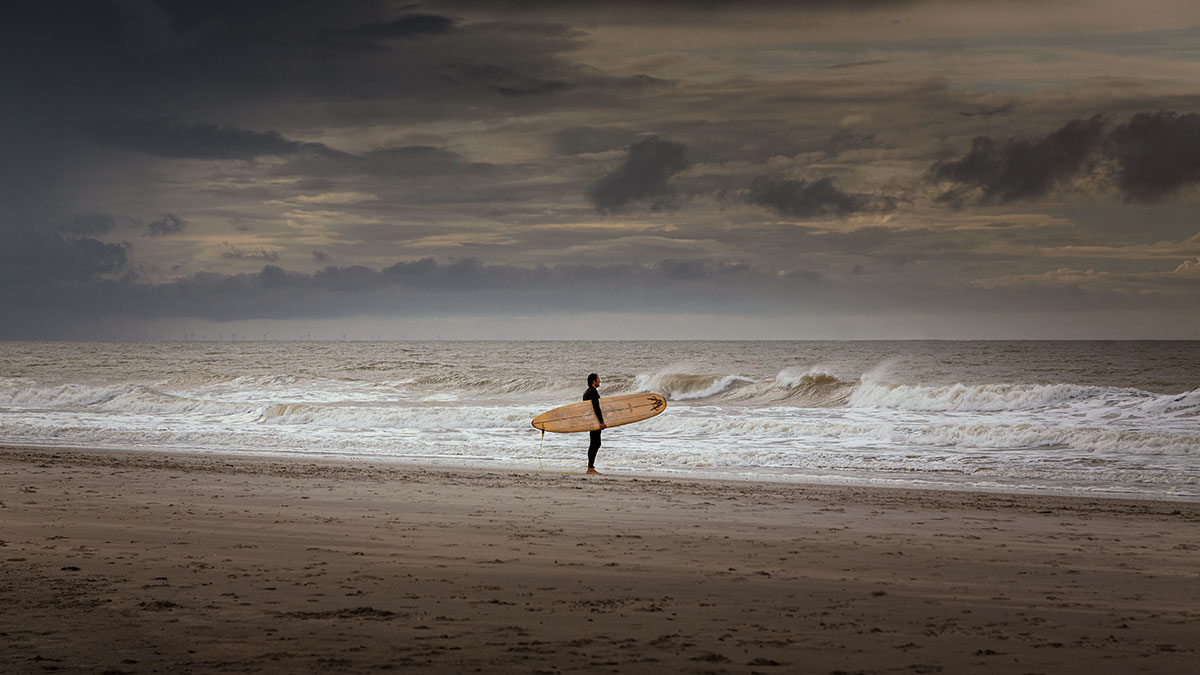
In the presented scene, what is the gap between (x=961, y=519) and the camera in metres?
10.9

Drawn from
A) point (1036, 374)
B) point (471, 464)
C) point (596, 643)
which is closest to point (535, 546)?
point (596, 643)

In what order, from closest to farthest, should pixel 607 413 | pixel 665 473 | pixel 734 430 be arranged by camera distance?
pixel 665 473 < pixel 607 413 < pixel 734 430

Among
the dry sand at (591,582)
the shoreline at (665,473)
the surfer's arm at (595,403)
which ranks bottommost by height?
the shoreline at (665,473)

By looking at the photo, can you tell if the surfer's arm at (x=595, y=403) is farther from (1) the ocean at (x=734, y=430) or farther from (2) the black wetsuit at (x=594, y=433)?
(1) the ocean at (x=734, y=430)

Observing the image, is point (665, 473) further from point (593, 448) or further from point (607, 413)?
point (607, 413)

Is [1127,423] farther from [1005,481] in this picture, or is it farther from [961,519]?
[961,519]

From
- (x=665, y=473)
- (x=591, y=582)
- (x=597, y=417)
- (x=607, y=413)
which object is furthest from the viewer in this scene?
(x=607, y=413)

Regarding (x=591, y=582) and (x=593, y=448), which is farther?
(x=593, y=448)

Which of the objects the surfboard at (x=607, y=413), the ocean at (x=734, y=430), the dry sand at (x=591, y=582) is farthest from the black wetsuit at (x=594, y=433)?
the dry sand at (x=591, y=582)

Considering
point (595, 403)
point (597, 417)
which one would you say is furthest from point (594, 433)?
point (595, 403)

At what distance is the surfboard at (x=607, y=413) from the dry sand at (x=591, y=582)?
6.69 metres

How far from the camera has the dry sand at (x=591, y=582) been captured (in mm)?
5320

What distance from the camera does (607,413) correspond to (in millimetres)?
21125

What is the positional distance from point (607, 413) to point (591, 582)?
544 inches
